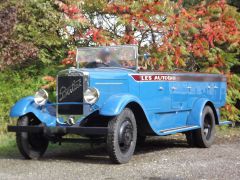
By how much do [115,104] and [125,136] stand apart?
673mm

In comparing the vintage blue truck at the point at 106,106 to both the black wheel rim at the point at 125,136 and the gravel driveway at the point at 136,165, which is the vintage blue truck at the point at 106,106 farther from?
the gravel driveway at the point at 136,165

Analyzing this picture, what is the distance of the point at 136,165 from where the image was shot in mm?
8945

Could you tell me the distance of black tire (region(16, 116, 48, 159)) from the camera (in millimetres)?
9664

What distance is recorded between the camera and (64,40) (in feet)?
50.1

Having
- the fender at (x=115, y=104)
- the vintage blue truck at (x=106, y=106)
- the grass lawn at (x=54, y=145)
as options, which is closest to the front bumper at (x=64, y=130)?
the vintage blue truck at (x=106, y=106)

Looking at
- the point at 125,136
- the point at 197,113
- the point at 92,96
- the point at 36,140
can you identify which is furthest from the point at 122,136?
the point at 197,113

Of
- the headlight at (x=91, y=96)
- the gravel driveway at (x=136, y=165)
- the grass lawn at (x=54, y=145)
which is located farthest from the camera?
the grass lawn at (x=54, y=145)

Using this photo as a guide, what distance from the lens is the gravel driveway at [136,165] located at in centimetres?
798

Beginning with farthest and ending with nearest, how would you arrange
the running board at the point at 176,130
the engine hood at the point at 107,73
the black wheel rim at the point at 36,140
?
1. the running board at the point at 176,130
2. the black wheel rim at the point at 36,140
3. the engine hood at the point at 107,73

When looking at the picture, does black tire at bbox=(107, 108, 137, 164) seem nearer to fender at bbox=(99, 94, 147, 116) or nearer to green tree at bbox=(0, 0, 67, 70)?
fender at bbox=(99, 94, 147, 116)

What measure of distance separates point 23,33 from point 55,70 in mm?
1349

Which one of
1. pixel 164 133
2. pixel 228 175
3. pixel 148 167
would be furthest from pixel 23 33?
pixel 228 175

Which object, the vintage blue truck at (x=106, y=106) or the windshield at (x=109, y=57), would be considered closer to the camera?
the vintage blue truck at (x=106, y=106)

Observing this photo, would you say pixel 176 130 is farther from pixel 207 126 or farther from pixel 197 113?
pixel 207 126
